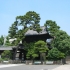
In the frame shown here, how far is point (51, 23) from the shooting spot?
3722cm

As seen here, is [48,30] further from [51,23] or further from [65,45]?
[65,45]

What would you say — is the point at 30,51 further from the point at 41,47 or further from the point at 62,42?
the point at 62,42

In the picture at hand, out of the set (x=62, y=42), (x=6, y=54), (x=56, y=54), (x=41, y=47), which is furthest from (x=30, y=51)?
(x=62, y=42)

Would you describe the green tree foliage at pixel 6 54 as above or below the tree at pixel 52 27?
below

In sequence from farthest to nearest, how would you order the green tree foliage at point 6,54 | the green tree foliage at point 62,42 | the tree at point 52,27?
the tree at point 52,27, the green tree foliage at point 6,54, the green tree foliage at point 62,42

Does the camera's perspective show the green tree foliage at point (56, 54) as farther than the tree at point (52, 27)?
No

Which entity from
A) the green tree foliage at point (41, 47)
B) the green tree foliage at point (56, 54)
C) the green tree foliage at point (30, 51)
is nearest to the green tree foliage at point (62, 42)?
the green tree foliage at point (56, 54)

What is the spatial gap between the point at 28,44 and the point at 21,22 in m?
4.51

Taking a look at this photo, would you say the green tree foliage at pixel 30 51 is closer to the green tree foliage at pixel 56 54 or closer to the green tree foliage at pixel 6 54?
the green tree foliage at pixel 56 54

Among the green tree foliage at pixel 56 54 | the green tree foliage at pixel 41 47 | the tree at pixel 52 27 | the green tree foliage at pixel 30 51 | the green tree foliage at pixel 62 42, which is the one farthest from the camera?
the tree at pixel 52 27

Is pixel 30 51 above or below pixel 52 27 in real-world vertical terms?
below

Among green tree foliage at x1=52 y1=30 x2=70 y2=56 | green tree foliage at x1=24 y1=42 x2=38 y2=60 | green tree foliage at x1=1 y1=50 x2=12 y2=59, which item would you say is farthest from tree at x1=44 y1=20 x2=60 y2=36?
green tree foliage at x1=1 y1=50 x2=12 y2=59

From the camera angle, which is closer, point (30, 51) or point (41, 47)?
point (41, 47)

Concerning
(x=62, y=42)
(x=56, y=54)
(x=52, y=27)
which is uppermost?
(x=52, y=27)
